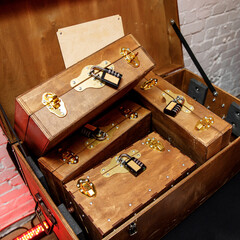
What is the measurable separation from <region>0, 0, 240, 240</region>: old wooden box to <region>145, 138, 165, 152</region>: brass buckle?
0.18 meters

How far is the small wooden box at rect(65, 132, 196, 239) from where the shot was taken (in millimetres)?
904

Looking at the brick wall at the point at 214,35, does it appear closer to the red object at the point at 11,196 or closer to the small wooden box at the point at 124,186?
the small wooden box at the point at 124,186

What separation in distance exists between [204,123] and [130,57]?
0.44 m

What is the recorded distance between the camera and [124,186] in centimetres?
98

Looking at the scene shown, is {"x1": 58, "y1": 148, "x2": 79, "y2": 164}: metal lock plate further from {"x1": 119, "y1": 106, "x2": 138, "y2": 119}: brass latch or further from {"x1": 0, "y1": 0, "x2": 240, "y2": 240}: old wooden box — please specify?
{"x1": 119, "y1": 106, "x2": 138, "y2": 119}: brass latch

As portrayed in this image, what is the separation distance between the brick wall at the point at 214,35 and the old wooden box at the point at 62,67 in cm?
50

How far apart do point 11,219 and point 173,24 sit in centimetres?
159

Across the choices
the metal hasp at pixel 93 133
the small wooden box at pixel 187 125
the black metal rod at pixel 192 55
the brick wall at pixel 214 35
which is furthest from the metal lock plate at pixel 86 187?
the brick wall at pixel 214 35

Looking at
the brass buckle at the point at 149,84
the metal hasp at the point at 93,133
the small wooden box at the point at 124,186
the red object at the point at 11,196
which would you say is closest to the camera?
the small wooden box at the point at 124,186

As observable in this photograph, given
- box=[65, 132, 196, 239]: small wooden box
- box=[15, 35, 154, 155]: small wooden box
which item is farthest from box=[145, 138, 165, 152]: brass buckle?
box=[15, 35, 154, 155]: small wooden box

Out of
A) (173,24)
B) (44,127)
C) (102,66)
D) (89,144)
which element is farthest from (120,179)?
(173,24)

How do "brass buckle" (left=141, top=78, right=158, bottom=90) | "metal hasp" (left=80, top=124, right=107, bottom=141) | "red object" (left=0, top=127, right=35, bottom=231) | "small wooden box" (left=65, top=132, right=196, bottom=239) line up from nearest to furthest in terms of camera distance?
"small wooden box" (left=65, top=132, right=196, bottom=239)
"metal hasp" (left=80, top=124, right=107, bottom=141)
"brass buckle" (left=141, top=78, right=158, bottom=90)
"red object" (left=0, top=127, right=35, bottom=231)

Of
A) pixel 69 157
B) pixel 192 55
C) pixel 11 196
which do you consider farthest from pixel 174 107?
pixel 11 196

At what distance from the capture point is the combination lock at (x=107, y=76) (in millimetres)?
981
